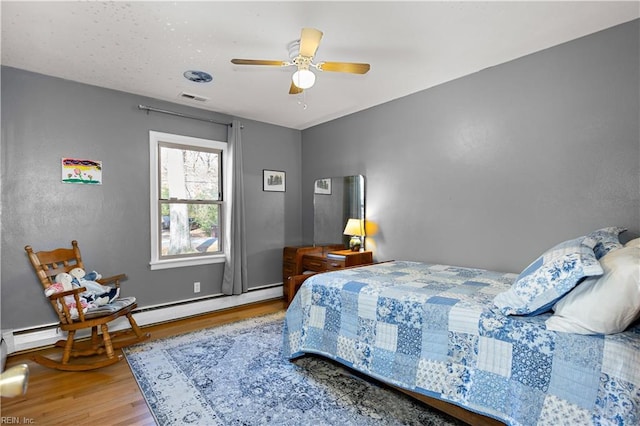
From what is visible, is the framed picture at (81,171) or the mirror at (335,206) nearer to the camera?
the framed picture at (81,171)

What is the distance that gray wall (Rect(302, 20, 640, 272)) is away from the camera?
2.27 meters

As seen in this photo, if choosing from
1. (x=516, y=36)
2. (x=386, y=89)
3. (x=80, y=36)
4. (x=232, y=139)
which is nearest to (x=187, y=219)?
(x=232, y=139)

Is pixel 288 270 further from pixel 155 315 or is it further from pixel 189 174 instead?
pixel 189 174

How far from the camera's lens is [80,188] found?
317cm

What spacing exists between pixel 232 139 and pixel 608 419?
4.03m

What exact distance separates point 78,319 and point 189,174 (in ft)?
6.37

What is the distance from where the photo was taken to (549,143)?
2555mm

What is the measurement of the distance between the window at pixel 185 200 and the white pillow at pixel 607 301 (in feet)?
11.8

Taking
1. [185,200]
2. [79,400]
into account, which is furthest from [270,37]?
[79,400]

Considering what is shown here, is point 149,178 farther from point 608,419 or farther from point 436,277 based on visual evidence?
point 608,419

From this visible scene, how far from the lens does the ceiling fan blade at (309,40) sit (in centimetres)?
189

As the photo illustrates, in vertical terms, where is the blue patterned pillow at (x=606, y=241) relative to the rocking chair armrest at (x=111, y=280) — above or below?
above

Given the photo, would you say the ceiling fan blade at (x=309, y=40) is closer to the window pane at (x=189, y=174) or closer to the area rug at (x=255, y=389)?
the area rug at (x=255, y=389)

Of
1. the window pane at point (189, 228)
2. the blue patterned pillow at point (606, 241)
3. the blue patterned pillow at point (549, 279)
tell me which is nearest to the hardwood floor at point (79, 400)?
the window pane at point (189, 228)
